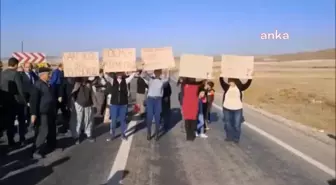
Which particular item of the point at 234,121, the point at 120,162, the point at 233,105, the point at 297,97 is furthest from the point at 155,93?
the point at 297,97

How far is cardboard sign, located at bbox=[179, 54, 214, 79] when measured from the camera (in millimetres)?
8266

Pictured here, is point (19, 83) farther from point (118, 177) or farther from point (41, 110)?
point (118, 177)

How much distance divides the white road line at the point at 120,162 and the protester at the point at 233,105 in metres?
2.22

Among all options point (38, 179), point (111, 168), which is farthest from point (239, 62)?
point (38, 179)

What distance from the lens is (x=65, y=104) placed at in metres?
11.7

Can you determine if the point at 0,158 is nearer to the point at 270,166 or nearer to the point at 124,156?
the point at 124,156

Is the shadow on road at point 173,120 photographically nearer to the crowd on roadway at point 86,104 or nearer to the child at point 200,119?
the crowd on roadway at point 86,104

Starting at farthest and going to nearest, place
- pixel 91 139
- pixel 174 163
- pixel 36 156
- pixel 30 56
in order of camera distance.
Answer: pixel 30 56, pixel 91 139, pixel 36 156, pixel 174 163

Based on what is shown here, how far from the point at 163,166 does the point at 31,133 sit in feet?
15.7

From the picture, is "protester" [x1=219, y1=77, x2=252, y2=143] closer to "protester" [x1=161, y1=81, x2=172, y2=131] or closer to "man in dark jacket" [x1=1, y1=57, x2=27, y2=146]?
"protester" [x1=161, y1=81, x2=172, y2=131]

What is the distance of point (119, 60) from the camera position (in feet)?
31.4

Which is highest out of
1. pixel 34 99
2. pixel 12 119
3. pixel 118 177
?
pixel 34 99

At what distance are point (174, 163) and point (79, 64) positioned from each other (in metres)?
3.51

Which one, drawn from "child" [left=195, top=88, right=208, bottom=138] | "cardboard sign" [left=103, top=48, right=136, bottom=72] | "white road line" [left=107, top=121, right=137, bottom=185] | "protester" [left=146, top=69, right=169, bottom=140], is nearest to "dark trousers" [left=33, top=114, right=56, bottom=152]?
"white road line" [left=107, top=121, right=137, bottom=185]
